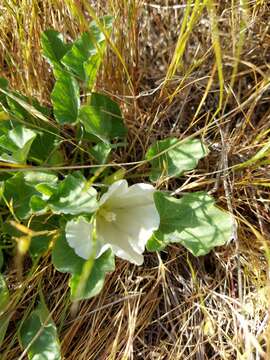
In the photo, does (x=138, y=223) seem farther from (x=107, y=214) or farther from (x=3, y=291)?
(x=3, y=291)

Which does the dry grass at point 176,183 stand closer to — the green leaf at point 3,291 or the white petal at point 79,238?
the green leaf at point 3,291

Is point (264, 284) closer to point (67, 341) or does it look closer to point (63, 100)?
point (67, 341)

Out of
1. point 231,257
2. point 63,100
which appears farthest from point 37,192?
point 231,257

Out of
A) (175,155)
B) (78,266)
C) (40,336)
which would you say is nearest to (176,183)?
(175,155)

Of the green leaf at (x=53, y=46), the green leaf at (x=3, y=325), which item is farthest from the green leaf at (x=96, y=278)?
the green leaf at (x=53, y=46)

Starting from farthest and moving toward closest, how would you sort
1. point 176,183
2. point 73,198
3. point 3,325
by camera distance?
1. point 176,183
2. point 3,325
3. point 73,198

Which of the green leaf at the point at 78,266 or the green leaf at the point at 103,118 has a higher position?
the green leaf at the point at 103,118

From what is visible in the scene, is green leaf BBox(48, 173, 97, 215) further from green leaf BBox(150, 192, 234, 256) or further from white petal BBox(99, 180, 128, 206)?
green leaf BBox(150, 192, 234, 256)
